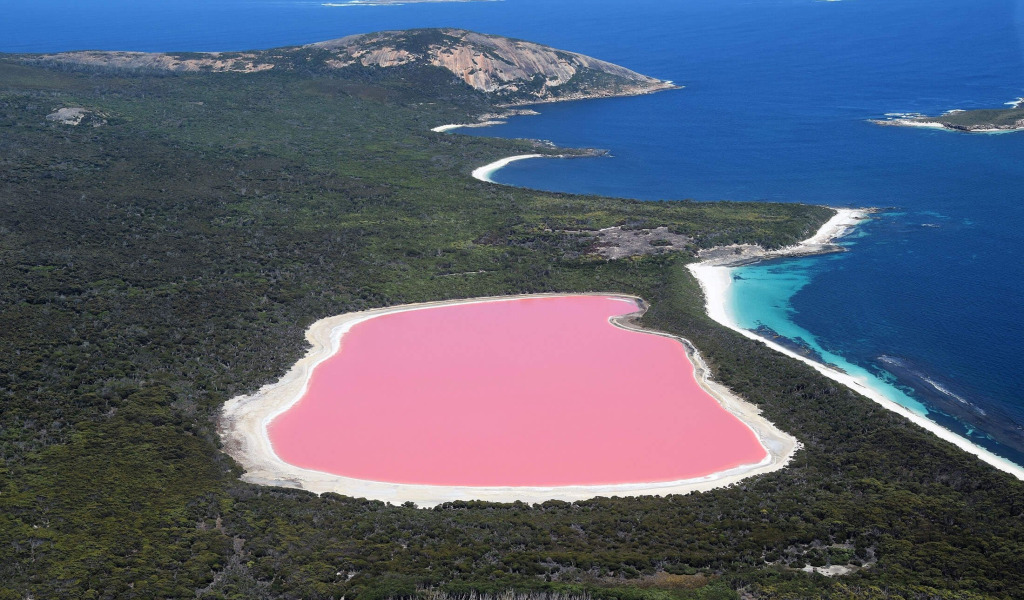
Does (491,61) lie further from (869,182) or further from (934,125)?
(869,182)

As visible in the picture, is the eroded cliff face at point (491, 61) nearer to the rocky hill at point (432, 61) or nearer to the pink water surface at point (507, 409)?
the rocky hill at point (432, 61)

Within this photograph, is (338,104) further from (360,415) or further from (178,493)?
(178,493)

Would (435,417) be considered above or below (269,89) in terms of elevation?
below

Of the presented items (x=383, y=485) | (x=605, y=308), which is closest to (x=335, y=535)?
(x=383, y=485)

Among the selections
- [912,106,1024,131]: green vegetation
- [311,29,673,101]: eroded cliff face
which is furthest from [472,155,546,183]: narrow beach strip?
[912,106,1024,131]: green vegetation

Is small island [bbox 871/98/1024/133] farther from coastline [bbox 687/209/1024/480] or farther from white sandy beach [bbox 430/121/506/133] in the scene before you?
white sandy beach [bbox 430/121/506/133]

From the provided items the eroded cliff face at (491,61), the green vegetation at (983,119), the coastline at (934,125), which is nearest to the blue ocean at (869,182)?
the coastline at (934,125)
